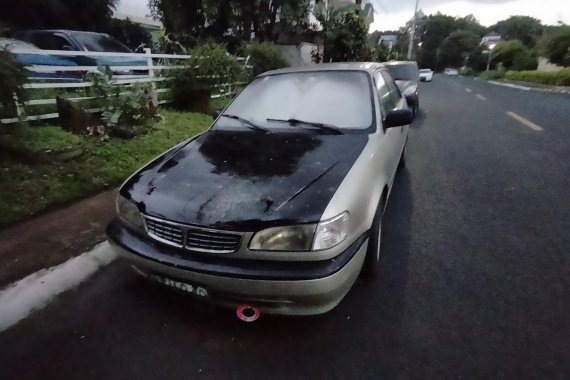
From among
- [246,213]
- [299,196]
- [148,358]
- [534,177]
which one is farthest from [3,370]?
[534,177]

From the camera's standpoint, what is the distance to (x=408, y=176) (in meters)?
4.95

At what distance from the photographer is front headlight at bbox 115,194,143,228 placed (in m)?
2.22

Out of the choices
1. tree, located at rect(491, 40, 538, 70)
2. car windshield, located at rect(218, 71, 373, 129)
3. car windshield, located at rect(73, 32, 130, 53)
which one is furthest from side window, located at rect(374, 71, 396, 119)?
tree, located at rect(491, 40, 538, 70)

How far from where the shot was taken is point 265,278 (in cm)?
185

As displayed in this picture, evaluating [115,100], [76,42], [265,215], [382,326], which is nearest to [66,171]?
[115,100]

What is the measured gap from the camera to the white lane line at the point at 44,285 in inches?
93.9

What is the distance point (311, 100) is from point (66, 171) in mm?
3007

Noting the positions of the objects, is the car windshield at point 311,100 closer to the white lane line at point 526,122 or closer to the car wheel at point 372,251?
the car wheel at point 372,251

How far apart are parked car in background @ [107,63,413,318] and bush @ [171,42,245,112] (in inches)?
210

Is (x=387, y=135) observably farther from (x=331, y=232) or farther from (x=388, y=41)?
(x=388, y=41)

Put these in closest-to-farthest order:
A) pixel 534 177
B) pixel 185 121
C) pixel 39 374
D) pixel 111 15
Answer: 1. pixel 39 374
2. pixel 534 177
3. pixel 185 121
4. pixel 111 15

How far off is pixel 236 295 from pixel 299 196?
62cm

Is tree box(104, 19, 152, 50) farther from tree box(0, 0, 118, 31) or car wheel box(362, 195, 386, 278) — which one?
car wheel box(362, 195, 386, 278)

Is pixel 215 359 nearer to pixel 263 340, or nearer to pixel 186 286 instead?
pixel 263 340
